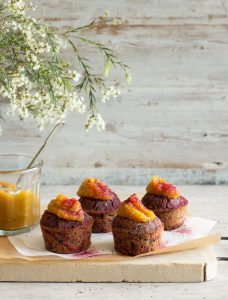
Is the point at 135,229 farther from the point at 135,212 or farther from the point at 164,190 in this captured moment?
the point at 164,190

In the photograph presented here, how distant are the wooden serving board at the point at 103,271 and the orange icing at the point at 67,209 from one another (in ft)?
0.50

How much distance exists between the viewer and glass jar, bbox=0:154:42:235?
214cm

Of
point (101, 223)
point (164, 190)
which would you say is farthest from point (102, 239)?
point (164, 190)

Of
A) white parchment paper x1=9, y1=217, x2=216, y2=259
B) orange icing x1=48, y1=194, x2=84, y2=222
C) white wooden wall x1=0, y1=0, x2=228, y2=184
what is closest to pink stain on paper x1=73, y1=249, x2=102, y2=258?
white parchment paper x1=9, y1=217, x2=216, y2=259

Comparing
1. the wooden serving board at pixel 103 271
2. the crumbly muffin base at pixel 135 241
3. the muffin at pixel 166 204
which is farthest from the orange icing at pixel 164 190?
the wooden serving board at pixel 103 271

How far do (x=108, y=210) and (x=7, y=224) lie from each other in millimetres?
341

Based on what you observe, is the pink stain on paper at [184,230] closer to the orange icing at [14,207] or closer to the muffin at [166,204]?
the muffin at [166,204]

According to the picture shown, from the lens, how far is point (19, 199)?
7.13 ft

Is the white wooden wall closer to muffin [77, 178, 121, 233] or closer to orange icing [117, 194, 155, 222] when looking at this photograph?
muffin [77, 178, 121, 233]

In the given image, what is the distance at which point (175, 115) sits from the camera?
3016 millimetres

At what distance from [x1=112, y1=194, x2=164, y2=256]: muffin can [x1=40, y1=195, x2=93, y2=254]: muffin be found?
10 centimetres

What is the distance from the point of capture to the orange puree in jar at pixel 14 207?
2143mm

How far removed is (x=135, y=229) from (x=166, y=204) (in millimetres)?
257

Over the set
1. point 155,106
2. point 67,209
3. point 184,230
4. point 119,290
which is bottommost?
point 119,290
